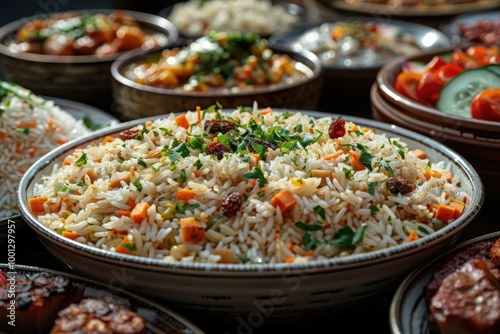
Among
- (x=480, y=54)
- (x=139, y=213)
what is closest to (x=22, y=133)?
(x=139, y=213)

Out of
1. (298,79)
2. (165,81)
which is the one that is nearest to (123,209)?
(165,81)

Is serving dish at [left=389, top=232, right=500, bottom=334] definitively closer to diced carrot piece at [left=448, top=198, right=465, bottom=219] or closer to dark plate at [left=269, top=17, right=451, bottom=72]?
diced carrot piece at [left=448, top=198, right=465, bottom=219]

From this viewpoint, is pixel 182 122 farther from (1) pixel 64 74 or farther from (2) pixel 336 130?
(1) pixel 64 74

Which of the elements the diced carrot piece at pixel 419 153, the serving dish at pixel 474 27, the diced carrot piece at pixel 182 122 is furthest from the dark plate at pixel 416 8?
the diced carrot piece at pixel 182 122

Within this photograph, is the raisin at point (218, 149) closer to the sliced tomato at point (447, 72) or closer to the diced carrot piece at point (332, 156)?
the diced carrot piece at point (332, 156)

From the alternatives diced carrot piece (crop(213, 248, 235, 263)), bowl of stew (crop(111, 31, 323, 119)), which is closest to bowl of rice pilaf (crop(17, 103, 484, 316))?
diced carrot piece (crop(213, 248, 235, 263))

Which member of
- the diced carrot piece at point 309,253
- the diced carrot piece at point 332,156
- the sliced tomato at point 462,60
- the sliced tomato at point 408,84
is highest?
the diced carrot piece at point 332,156
